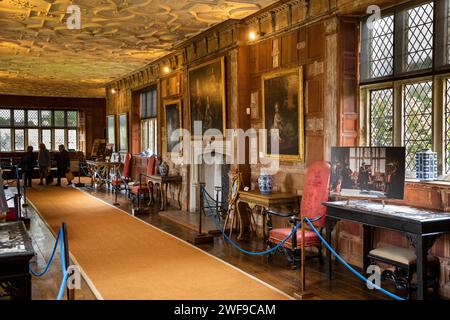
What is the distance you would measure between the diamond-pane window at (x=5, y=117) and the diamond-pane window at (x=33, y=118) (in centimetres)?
83

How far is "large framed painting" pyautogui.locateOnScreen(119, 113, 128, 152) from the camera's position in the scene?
15.7 m

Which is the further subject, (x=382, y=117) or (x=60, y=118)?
(x=60, y=118)

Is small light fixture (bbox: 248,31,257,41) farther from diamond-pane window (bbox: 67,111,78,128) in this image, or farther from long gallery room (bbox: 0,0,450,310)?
diamond-pane window (bbox: 67,111,78,128)

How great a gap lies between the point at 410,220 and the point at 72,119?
64.8 ft

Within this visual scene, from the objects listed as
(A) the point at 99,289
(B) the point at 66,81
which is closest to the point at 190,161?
(A) the point at 99,289

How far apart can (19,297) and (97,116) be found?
19.4m

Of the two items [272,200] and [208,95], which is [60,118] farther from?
[272,200]

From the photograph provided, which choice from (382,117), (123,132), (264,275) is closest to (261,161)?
(382,117)

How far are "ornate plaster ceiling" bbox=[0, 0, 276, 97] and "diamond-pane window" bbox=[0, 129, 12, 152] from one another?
572 cm

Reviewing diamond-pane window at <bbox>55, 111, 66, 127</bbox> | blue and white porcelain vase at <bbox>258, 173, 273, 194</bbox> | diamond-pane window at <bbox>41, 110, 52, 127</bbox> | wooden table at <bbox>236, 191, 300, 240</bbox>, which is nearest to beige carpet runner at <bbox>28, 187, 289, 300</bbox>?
wooden table at <bbox>236, 191, 300, 240</bbox>

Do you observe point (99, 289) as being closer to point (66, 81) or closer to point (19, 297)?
point (19, 297)

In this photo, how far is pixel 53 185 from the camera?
17.4m

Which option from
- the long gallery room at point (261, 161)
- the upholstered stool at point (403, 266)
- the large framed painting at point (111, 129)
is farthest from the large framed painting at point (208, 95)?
the large framed painting at point (111, 129)

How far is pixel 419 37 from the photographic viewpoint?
5.33 m
